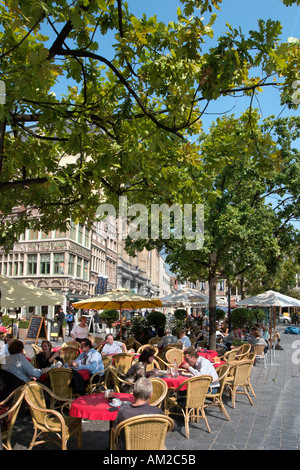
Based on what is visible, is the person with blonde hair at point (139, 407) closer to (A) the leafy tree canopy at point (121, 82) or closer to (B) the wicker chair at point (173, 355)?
(A) the leafy tree canopy at point (121, 82)

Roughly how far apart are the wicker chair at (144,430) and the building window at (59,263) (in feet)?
119

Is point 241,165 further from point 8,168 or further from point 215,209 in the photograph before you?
point 8,168

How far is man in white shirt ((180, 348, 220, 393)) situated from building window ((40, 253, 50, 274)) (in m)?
34.4

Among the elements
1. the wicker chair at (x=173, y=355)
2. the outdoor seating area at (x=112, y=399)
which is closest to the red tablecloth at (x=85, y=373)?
the outdoor seating area at (x=112, y=399)

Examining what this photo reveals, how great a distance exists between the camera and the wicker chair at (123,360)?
9258 mm

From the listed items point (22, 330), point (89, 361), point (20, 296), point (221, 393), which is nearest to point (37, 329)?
point (22, 330)

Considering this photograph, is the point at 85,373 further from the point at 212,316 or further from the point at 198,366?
the point at 212,316

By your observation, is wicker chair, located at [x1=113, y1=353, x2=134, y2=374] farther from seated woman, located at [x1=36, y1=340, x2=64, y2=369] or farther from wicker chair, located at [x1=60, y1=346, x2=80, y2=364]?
wicker chair, located at [x1=60, y1=346, x2=80, y2=364]

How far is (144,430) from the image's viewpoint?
3805 mm

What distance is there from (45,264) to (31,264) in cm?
209

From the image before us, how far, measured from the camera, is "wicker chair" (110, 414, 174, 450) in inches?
147

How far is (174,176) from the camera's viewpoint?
8.23 m

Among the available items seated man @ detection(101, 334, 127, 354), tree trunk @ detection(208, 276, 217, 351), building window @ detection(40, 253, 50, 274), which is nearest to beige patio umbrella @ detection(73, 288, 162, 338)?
seated man @ detection(101, 334, 127, 354)

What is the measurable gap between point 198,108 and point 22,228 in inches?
206
